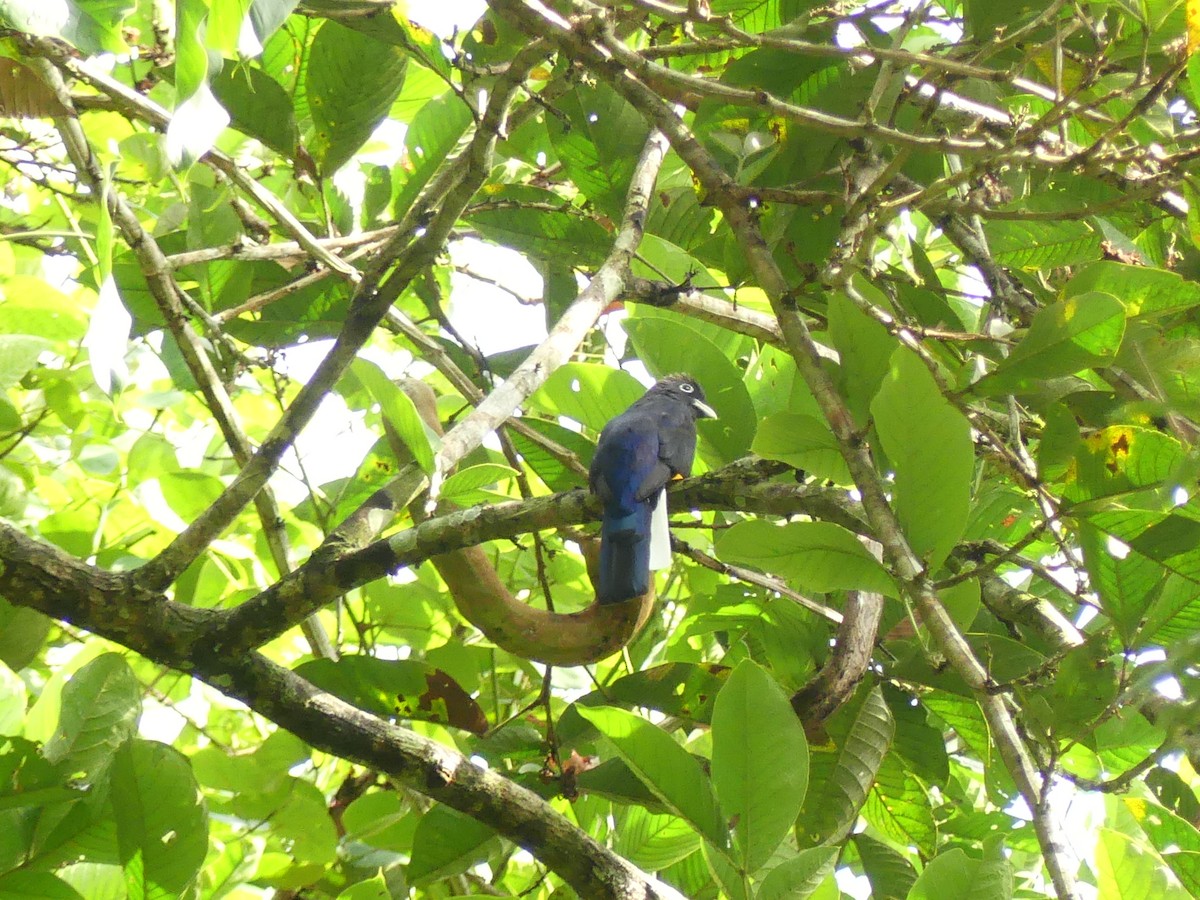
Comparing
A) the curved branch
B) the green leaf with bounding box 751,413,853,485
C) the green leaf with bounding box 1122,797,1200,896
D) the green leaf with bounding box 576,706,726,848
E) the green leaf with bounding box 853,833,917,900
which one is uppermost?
the curved branch

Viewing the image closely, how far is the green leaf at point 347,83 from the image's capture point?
8.41 feet

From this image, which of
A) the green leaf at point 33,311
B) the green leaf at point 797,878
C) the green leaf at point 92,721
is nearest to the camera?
the green leaf at point 797,878

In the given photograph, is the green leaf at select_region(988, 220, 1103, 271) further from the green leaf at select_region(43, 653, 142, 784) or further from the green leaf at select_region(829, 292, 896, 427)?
the green leaf at select_region(43, 653, 142, 784)

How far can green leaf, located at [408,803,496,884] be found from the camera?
2.05 metres

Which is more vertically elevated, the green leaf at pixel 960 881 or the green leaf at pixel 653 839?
the green leaf at pixel 653 839

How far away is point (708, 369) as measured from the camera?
87.1 inches

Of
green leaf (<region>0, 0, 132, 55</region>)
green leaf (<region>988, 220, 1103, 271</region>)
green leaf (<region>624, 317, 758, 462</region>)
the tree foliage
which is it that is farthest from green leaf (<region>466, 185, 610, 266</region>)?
green leaf (<region>0, 0, 132, 55</region>)

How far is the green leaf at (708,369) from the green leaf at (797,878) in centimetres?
99

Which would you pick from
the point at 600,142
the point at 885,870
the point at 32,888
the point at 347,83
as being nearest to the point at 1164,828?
the point at 885,870

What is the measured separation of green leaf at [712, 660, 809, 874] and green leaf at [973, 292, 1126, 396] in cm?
60

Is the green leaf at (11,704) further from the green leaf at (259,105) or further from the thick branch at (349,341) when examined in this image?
the green leaf at (259,105)

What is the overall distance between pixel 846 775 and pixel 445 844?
2.66 feet

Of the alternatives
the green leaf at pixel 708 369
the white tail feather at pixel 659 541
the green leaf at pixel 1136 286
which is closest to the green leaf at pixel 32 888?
the white tail feather at pixel 659 541

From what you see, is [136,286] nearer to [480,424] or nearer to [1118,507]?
[480,424]
